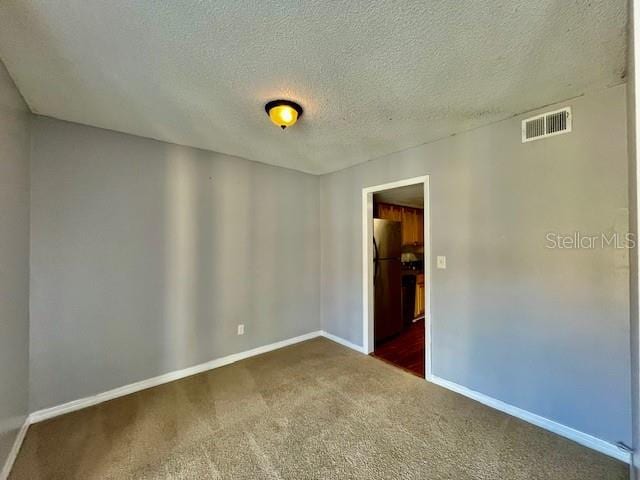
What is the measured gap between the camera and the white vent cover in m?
1.97

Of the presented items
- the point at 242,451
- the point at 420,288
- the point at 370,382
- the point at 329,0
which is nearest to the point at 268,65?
the point at 329,0

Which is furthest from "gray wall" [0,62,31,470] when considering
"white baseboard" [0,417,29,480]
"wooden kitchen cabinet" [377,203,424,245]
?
"wooden kitchen cabinet" [377,203,424,245]

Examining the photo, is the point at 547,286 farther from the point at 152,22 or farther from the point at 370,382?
the point at 152,22

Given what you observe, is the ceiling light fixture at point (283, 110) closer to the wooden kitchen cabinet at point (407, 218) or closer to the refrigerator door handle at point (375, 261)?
the refrigerator door handle at point (375, 261)

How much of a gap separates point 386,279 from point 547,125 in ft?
8.04

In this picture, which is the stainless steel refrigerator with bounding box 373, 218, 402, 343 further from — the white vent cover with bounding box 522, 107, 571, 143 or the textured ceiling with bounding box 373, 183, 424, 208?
the white vent cover with bounding box 522, 107, 571, 143

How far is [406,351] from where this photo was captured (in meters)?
3.55

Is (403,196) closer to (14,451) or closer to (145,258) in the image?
(145,258)

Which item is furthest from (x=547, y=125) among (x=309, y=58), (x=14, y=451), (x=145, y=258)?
(x=14, y=451)

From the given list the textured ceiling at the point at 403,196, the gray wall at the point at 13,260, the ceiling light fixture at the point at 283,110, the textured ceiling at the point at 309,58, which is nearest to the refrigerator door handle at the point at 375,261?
the textured ceiling at the point at 403,196

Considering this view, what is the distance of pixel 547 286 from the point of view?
207 centimetres

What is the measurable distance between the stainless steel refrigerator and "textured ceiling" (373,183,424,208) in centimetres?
42

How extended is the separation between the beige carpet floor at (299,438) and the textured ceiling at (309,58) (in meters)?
2.44

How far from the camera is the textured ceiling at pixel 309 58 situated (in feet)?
Result: 4.11
